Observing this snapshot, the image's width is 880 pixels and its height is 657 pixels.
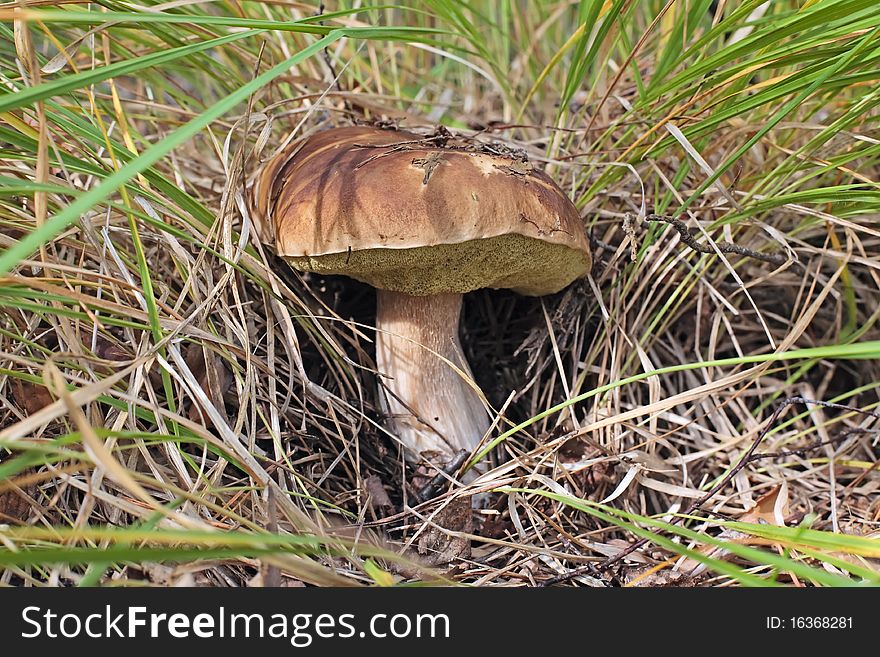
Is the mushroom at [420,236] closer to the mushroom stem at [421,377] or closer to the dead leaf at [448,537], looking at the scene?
the mushroom stem at [421,377]

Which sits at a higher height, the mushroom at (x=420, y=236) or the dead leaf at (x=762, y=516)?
the mushroom at (x=420, y=236)

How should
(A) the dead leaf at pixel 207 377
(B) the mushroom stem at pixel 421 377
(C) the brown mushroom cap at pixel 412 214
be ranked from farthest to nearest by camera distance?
(B) the mushroom stem at pixel 421 377 → (A) the dead leaf at pixel 207 377 → (C) the brown mushroom cap at pixel 412 214

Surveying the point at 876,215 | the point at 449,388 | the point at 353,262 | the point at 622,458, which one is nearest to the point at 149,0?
the point at 353,262

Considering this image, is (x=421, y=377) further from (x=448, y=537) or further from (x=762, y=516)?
(x=762, y=516)

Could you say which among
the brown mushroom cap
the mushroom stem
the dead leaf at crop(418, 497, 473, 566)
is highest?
the brown mushroom cap

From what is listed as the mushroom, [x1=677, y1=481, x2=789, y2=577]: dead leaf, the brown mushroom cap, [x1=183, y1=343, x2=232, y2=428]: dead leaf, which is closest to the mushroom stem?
the mushroom

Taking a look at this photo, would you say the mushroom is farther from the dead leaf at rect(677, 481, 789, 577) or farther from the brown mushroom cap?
the dead leaf at rect(677, 481, 789, 577)

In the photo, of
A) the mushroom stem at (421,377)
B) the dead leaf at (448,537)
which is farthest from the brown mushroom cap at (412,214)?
the dead leaf at (448,537)
